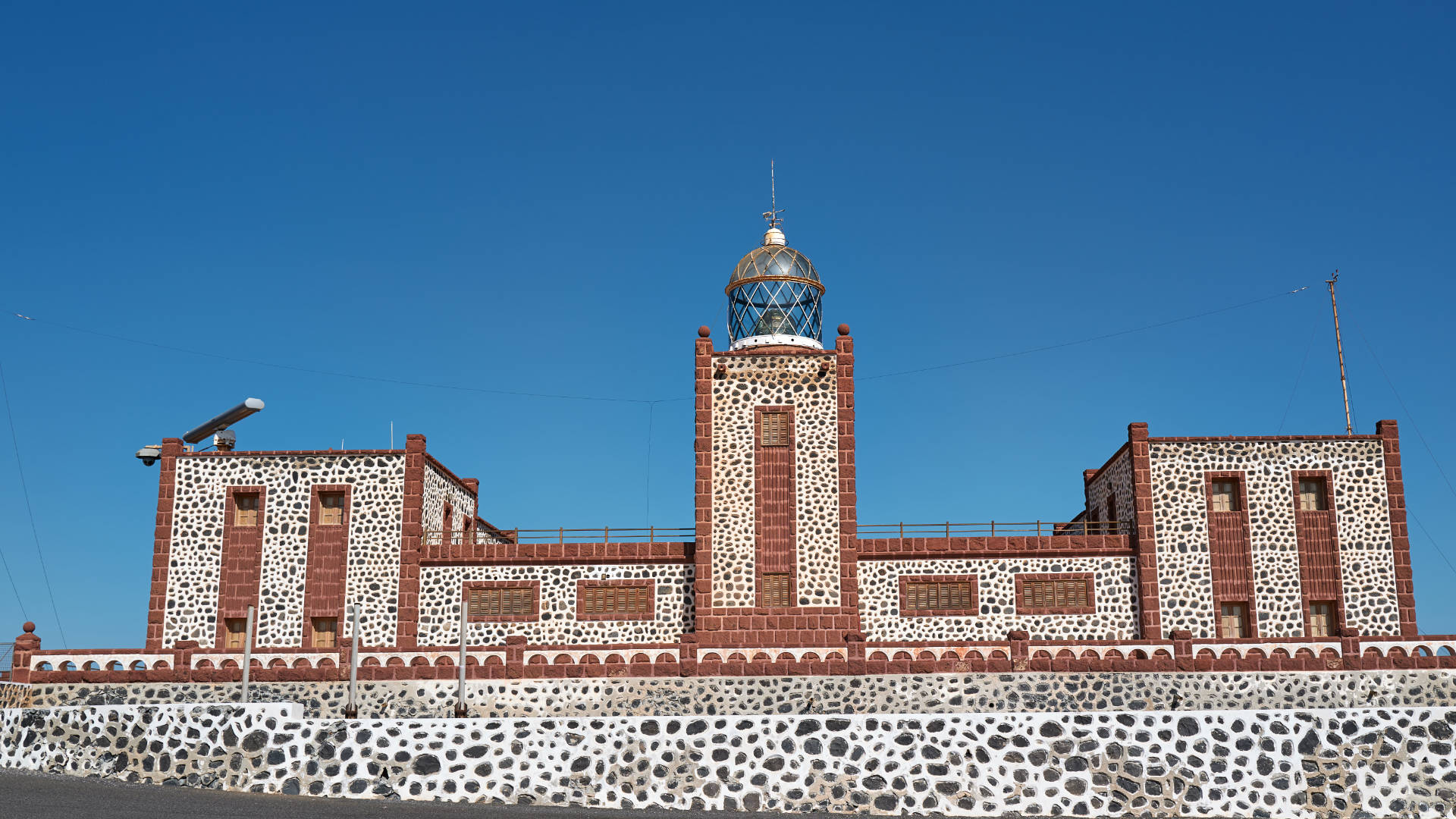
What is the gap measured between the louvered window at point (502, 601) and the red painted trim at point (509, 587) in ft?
0.05

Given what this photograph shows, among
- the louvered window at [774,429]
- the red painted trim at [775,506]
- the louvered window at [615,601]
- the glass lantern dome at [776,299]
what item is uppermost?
the glass lantern dome at [776,299]

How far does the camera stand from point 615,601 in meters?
28.3

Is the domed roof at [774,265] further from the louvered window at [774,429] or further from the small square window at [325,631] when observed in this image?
the small square window at [325,631]

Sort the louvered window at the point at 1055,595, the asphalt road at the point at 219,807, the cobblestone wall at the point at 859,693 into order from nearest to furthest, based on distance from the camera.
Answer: the asphalt road at the point at 219,807 → the cobblestone wall at the point at 859,693 → the louvered window at the point at 1055,595

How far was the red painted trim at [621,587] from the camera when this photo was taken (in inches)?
1110

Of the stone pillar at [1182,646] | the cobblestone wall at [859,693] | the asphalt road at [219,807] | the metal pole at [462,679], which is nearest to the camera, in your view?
the asphalt road at [219,807]

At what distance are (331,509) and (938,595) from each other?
13147 mm

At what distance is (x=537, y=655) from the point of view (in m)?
24.3

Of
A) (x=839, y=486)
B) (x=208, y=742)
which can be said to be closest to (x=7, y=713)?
(x=208, y=742)

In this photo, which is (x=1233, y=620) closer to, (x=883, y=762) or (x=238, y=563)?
(x=883, y=762)

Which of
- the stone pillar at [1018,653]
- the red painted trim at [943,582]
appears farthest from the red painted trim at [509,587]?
the stone pillar at [1018,653]

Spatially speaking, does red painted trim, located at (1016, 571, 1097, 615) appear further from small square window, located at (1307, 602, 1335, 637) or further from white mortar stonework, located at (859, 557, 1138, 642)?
small square window, located at (1307, 602, 1335, 637)

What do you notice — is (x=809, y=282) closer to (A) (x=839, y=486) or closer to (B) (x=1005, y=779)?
(A) (x=839, y=486)

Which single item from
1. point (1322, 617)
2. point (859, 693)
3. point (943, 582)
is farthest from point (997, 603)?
point (1322, 617)
